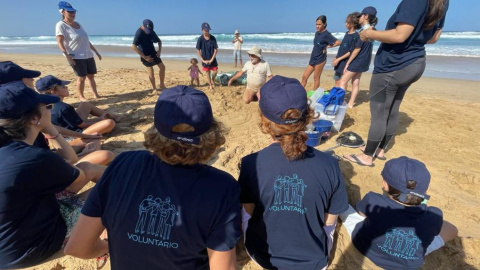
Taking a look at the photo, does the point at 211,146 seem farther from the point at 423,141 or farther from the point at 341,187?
the point at 423,141

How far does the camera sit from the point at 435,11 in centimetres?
239

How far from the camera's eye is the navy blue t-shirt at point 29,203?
1.56 m

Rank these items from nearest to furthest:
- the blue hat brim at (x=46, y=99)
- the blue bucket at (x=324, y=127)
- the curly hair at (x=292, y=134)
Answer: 1. the curly hair at (x=292, y=134)
2. the blue hat brim at (x=46, y=99)
3. the blue bucket at (x=324, y=127)

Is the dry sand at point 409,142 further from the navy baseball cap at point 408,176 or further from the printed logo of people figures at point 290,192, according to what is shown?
the printed logo of people figures at point 290,192

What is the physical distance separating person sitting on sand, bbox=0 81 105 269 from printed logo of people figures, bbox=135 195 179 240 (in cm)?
104

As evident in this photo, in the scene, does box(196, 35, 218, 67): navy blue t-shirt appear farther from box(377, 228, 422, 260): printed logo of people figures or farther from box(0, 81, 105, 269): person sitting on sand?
box(377, 228, 422, 260): printed logo of people figures

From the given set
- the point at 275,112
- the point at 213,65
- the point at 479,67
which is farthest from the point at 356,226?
the point at 479,67

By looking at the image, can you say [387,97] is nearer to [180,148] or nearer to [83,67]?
[180,148]

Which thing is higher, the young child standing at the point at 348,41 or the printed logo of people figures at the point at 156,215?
the young child standing at the point at 348,41

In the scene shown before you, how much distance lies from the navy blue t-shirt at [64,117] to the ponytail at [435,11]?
441 cm

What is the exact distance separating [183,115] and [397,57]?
261 centimetres

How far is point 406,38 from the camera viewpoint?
2479 mm

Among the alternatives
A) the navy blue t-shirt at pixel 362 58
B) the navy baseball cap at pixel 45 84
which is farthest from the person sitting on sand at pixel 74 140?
the navy blue t-shirt at pixel 362 58

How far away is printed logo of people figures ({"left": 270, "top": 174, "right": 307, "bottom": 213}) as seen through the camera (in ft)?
4.92
